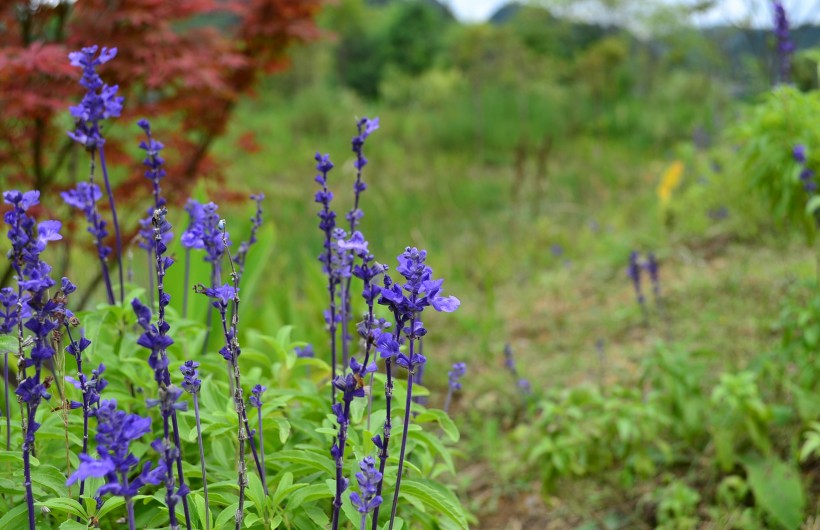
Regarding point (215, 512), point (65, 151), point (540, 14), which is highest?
point (540, 14)

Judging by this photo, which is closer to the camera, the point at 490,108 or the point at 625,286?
the point at 625,286

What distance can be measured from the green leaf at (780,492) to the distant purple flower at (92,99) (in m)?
2.35

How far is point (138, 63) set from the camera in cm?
372

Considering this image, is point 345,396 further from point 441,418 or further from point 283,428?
point 441,418

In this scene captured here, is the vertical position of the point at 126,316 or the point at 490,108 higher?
the point at 490,108

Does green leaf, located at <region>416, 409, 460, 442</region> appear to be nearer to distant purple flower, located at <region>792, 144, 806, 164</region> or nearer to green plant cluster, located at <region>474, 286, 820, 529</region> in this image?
green plant cluster, located at <region>474, 286, 820, 529</region>

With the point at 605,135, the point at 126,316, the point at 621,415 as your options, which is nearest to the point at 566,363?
the point at 621,415

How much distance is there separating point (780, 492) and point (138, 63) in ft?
11.2

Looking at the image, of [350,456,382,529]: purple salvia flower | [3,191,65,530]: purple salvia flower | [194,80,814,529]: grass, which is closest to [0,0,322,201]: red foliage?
[194,80,814,529]: grass

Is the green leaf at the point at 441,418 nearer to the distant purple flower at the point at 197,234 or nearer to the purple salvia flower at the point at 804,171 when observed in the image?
the distant purple flower at the point at 197,234

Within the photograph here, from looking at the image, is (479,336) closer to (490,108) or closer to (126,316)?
(126,316)

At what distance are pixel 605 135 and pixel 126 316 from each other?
33.3 feet

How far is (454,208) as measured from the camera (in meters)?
7.92

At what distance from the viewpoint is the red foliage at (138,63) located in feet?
11.2
